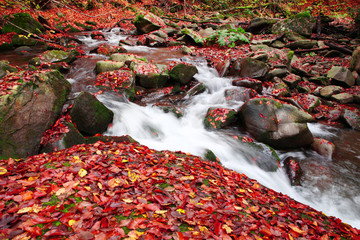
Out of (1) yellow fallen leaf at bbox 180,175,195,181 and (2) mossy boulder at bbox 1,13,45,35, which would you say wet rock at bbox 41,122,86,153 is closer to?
(1) yellow fallen leaf at bbox 180,175,195,181

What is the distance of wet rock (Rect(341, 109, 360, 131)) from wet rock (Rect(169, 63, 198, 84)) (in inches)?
286

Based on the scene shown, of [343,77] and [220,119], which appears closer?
[220,119]

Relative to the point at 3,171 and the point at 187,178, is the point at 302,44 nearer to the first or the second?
the point at 187,178

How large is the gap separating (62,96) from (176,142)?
12.4 ft

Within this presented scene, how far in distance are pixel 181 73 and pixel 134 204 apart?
25.2ft

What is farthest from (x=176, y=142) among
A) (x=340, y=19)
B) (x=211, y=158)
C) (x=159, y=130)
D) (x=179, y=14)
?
(x=179, y=14)

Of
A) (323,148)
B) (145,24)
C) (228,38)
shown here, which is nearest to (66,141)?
(323,148)

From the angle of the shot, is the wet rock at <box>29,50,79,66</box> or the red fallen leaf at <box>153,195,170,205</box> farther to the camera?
the wet rock at <box>29,50,79,66</box>

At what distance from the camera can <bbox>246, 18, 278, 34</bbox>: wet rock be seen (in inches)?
715

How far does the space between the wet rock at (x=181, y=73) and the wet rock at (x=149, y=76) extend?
35cm

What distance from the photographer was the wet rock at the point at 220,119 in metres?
7.39

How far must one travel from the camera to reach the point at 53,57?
29.7ft

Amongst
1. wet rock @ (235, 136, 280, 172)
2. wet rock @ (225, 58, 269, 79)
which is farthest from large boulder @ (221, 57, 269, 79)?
wet rock @ (235, 136, 280, 172)

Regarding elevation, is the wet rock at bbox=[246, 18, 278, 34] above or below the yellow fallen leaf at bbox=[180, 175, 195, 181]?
above
